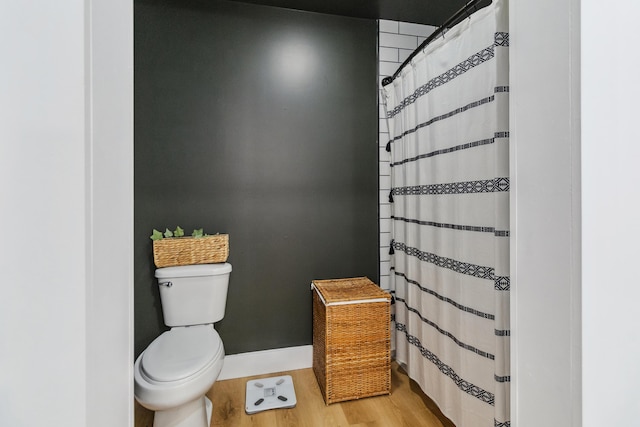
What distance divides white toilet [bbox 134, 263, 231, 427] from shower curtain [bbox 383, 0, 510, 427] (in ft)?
3.75

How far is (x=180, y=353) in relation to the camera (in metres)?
1.48

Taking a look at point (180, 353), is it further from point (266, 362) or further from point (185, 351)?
point (266, 362)

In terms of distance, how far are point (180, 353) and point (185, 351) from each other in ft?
0.08

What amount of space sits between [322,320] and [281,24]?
1.99 m

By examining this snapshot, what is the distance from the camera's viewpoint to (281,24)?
2100 mm
